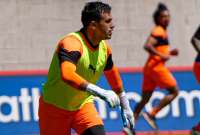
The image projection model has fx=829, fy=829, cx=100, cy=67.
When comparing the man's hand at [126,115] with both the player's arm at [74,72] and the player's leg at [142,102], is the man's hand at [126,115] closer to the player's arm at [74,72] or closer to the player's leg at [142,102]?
the player's arm at [74,72]

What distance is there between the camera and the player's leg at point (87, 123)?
647cm

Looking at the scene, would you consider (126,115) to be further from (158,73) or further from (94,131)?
(158,73)

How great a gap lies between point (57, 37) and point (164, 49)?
8.42 feet

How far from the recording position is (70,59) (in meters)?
6.07

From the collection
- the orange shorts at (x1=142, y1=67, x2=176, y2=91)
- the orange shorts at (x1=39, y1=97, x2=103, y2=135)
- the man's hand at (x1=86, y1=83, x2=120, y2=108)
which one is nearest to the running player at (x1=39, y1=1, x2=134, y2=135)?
the orange shorts at (x1=39, y1=97, x2=103, y2=135)

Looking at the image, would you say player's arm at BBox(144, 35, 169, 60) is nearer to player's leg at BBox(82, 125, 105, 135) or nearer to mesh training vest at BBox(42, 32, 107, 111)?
mesh training vest at BBox(42, 32, 107, 111)

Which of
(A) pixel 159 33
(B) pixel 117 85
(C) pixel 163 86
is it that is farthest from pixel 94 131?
(A) pixel 159 33

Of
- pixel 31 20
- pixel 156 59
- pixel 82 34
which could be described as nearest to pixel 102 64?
pixel 82 34

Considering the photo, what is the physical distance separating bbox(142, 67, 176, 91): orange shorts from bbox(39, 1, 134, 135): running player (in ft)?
17.0

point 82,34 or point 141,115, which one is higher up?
point 82,34

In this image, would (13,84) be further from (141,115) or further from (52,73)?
(52,73)

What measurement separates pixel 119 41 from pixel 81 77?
8.19m

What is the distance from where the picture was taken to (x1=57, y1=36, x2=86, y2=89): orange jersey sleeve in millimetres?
5919

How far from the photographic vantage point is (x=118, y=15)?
14383 millimetres
